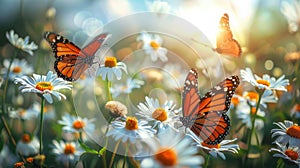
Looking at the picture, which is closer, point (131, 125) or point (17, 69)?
point (131, 125)

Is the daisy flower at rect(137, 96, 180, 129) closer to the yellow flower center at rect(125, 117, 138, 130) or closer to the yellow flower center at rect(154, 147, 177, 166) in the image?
the yellow flower center at rect(125, 117, 138, 130)

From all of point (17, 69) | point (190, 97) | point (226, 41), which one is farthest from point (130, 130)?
point (17, 69)

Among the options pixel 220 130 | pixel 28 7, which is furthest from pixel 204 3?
pixel 28 7

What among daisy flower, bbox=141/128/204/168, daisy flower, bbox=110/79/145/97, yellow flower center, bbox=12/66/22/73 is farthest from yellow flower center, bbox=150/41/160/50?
daisy flower, bbox=141/128/204/168

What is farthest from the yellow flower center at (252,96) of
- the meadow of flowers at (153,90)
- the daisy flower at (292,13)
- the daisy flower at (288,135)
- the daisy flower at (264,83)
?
the daisy flower at (292,13)

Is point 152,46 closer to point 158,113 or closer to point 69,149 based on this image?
point 69,149

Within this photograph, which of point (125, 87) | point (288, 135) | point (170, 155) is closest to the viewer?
point (170, 155)

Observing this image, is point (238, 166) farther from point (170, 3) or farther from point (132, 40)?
point (132, 40)
